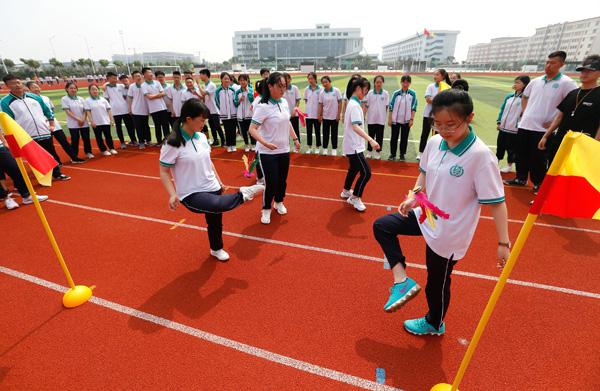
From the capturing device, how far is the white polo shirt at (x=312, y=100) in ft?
29.2

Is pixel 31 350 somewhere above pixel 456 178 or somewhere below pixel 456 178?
below

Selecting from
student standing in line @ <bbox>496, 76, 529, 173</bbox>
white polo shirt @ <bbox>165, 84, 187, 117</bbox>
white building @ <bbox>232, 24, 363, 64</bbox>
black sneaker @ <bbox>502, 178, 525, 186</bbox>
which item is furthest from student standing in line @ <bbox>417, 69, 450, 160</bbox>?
white building @ <bbox>232, 24, 363, 64</bbox>

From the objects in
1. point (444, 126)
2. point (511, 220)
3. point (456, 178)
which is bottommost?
point (511, 220)

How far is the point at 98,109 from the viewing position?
9.02m

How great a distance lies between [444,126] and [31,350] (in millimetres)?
4175

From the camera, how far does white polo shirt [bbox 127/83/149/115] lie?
9.65m

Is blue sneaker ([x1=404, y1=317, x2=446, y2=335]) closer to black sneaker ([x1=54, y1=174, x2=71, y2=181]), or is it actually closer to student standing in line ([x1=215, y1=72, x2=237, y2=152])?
student standing in line ([x1=215, y1=72, x2=237, y2=152])

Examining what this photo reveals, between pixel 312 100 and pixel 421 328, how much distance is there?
7427mm

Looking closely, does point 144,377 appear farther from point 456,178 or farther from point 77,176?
point 77,176

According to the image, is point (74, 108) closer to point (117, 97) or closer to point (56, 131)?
point (56, 131)

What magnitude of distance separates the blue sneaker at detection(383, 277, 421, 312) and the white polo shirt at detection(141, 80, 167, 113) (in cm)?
978

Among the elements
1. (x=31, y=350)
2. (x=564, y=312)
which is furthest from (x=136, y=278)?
(x=564, y=312)

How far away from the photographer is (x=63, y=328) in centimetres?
312

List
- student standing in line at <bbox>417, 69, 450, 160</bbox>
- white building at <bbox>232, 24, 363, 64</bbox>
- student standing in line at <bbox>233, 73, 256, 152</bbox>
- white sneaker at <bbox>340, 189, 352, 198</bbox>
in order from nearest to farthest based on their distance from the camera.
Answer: white sneaker at <bbox>340, 189, 352, 198</bbox> → student standing in line at <bbox>417, 69, 450, 160</bbox> → student standing in line at <bbox>233, 73, 256, 152</bbox> → white building at <bbox>232, 24, 363, 64</bbox>
